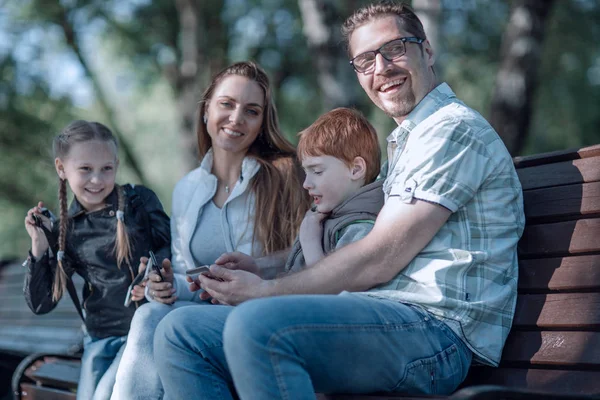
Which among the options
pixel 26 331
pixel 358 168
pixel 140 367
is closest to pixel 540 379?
pixel 358 168

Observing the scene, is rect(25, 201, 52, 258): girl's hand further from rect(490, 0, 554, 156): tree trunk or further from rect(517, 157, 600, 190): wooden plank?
rect(490, 0, 554, 156): tree trunk

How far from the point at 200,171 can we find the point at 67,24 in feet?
35.6

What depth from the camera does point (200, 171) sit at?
3.74m

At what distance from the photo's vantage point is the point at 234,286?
8.57 feet

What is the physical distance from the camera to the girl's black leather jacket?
11.7 ft

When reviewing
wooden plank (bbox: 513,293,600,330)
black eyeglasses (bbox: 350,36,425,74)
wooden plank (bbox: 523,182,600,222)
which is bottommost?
wooden plank (bbox: 513,293,600,330)

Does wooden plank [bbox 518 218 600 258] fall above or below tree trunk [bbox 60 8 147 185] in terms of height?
below

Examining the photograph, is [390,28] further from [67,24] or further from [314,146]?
[67,24]

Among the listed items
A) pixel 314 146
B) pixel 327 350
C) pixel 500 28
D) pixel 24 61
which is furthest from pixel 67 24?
pixel 327 350

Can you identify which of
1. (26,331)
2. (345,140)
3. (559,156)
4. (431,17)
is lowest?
(26,331)

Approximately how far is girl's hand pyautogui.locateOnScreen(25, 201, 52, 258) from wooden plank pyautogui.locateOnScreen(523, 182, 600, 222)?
7.00ft

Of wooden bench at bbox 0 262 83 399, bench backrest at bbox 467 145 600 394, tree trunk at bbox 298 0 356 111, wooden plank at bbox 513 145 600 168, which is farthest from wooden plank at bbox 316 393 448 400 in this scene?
tree trunk at bbox 298 0 356 111

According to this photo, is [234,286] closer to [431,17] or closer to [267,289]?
[267,289]

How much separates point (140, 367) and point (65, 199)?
1062 mm
